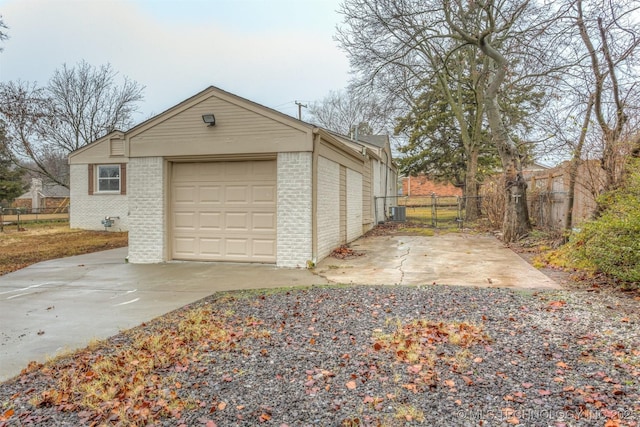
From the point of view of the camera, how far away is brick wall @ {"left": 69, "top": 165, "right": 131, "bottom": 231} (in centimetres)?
1745

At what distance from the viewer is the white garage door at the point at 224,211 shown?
327 inches

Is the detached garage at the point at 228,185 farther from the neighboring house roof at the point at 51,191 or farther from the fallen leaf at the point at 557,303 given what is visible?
the neighboring house roof at the point at 51,191

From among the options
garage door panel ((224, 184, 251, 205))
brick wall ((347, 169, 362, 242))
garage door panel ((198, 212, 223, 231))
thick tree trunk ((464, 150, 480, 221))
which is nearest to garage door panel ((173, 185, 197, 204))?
garage door panel ((198, 212, 223, 231))

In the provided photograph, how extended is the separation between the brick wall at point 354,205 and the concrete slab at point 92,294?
4.36 m

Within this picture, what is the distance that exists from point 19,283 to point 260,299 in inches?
185

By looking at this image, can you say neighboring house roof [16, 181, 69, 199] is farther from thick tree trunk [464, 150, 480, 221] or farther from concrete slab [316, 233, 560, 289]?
concrete slab [316, 233, 560, 289]

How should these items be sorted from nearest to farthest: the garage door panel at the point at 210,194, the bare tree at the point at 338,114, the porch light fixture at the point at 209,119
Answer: the porch light fixture at the point at 209,119 < the garage door panel at the point at 210,194 < the bare tree at the point at 338,114

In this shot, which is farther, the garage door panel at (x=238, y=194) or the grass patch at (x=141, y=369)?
the garage door panel at (x=238, y=194)

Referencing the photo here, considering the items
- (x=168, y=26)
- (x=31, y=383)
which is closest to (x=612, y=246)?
(x=31, y=383)

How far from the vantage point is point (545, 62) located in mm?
9820

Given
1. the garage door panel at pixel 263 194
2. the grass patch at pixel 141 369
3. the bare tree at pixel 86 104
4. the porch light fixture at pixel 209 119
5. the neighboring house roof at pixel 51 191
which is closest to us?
the grass patch at pixel 141 369

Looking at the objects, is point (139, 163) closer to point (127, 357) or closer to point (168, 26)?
point (127, 357)

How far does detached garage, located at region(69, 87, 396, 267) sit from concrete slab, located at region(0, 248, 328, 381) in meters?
0.47

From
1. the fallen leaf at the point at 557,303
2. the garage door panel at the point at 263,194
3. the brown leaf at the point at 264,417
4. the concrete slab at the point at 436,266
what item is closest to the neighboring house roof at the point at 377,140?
the concrete slab at the point at 436,266
